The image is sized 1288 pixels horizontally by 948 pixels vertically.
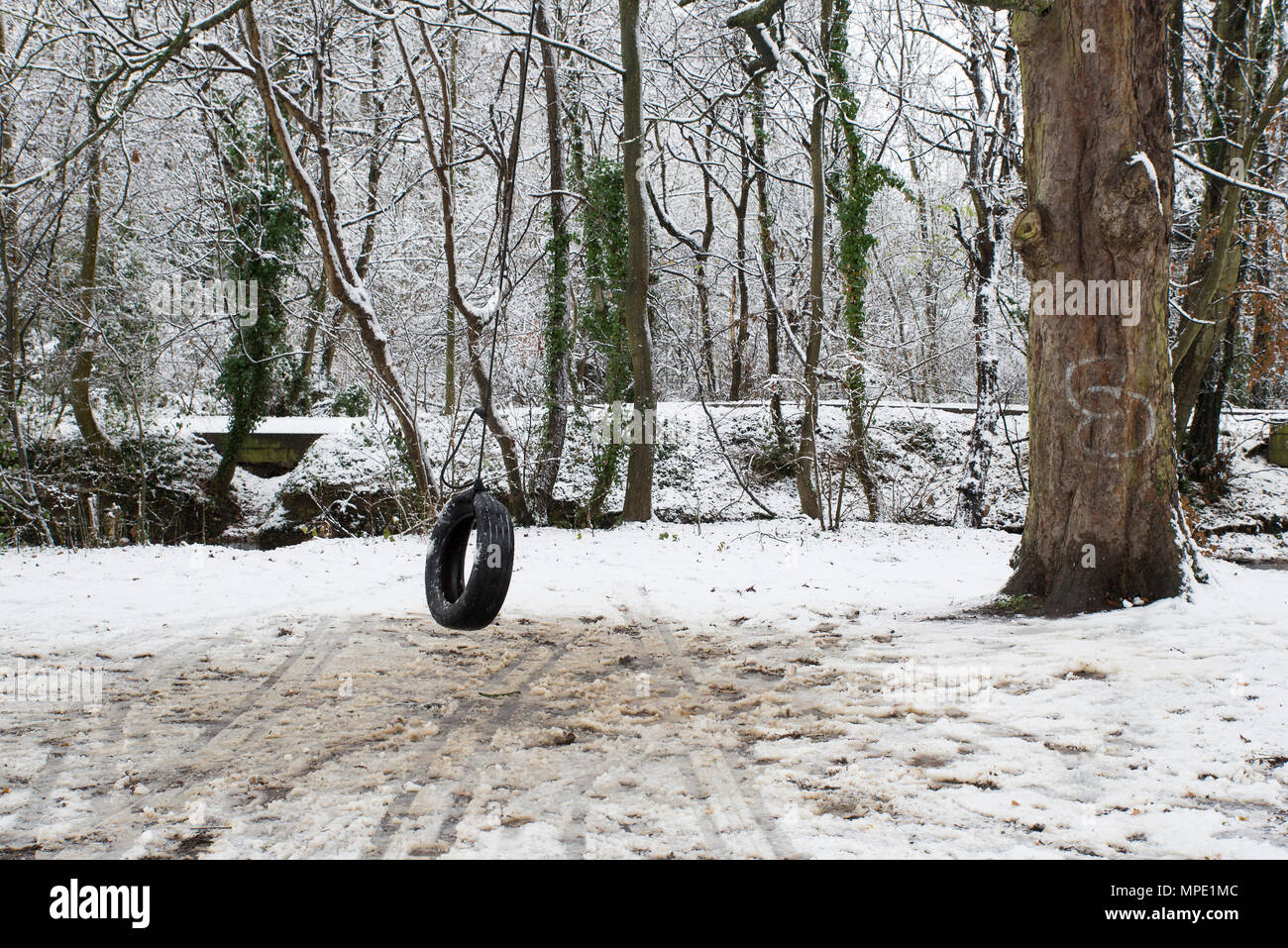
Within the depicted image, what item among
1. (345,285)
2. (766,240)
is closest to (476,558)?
(345,285)

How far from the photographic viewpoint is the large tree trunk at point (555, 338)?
9820 mm

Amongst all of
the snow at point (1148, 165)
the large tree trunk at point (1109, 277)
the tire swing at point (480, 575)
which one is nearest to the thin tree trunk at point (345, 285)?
the tire swing at point (480, 575)

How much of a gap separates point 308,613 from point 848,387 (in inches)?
248

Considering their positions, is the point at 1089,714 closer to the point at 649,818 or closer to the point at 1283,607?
the point at 649,818

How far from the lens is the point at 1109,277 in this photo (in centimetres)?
Answer: 443

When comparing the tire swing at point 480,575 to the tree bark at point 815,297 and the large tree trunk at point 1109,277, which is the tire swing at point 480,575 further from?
the tree bark at point 815,297

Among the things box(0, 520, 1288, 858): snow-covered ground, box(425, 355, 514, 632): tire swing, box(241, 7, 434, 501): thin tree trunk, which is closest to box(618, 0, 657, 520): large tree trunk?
box(241, 7, 434, 501): thin tree trunk

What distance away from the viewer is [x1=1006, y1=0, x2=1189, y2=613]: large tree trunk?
4363 millimetres

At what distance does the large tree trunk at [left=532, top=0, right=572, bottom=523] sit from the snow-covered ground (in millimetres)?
4131

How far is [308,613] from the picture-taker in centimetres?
543

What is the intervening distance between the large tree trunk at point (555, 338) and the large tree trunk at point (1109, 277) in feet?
20.0

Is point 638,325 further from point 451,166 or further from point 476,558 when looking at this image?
point 476,558
